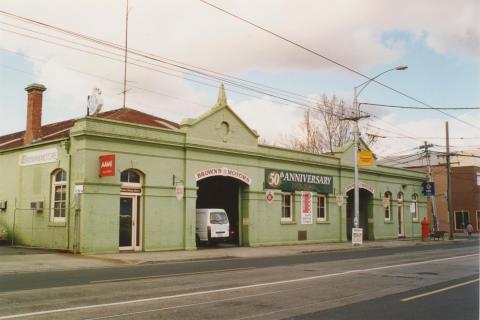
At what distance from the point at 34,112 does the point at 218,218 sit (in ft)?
34.4

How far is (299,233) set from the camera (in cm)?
3109

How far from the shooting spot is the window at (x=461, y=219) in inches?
2404

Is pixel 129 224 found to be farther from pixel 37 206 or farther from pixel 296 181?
pixel 296 181

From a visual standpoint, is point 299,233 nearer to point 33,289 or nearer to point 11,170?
point 11,170

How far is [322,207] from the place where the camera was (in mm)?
33531

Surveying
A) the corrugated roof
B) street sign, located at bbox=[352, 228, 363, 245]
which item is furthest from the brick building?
the corrugated roof

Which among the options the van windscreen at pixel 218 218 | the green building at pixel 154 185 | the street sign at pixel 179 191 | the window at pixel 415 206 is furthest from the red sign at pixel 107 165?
the window at pixel 415 206

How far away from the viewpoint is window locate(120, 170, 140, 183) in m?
22.6

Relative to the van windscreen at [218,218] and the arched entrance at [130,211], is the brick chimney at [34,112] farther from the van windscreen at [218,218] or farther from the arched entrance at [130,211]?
the van windscreen at [218,218]

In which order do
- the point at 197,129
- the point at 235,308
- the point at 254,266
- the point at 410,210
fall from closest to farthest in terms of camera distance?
the point at 235,308 < the point at 254,266 < the point at 197,129 < the point at 410,210

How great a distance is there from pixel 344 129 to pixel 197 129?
30.6 metres

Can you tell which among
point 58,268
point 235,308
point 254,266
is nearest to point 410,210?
point 254,266

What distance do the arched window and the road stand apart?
22.2ft

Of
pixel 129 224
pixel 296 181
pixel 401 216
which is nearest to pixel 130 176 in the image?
pixel 129 224
